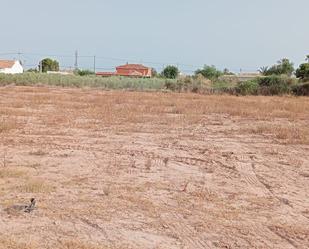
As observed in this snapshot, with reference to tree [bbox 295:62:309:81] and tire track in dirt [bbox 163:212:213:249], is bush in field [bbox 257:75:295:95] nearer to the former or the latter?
tree [bbox 295:62:309:81]

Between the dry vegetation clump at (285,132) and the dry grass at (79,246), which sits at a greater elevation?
the dry vegetation clump at (285,132)

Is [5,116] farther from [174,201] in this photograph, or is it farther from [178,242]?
[178,242]

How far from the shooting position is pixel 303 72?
3288cm

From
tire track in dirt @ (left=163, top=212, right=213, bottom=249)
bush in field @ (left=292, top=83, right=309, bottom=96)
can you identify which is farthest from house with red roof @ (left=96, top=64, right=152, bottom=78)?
tire track in dirt @ (left=163, top=212, right=213, bottom=249)

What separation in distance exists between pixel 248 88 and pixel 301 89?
13.1ft

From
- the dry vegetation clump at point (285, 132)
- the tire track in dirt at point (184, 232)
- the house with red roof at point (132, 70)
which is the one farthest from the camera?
the house with red roof at point (132, 70)

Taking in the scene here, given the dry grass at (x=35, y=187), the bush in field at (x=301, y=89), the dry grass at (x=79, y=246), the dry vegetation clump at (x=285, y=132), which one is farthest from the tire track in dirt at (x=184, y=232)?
the bush in field at (x=301, y=89)

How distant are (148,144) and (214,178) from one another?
347 cm

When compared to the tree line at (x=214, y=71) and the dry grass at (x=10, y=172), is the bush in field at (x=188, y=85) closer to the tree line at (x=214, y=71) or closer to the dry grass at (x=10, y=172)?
the tree line at (x=214, y=71)

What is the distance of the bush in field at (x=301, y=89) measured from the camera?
3045 centimetres

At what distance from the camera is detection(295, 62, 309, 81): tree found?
3222 centimetres

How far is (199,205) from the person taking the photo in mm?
5480

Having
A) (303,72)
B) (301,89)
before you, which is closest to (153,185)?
(301,89)

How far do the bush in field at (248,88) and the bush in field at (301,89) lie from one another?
2897 mm
